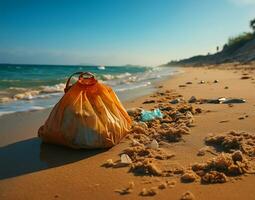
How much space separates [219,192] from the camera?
8.05 ft

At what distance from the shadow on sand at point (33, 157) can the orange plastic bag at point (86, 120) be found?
0.09 metres

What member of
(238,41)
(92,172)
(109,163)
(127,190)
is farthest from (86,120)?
(238,41)

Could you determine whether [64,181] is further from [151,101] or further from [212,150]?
[151,101]

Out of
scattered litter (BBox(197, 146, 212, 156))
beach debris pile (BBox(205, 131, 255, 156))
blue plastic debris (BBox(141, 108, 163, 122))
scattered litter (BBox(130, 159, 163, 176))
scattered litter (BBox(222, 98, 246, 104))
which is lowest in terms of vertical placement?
scattered litter (BBox(130, 159, 163, 176))

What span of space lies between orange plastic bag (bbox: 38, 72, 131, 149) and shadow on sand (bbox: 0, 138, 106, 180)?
3.5 inches

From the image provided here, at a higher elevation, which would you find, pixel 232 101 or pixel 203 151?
pixel 232 101

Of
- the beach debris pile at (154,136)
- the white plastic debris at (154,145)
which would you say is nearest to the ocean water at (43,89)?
the beach debris pile at (154,136)

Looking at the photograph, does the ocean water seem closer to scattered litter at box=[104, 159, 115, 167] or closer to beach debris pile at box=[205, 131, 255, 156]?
scattered litter at box=[104, 159, 115, 167]

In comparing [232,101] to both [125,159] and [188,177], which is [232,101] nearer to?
[125,159]

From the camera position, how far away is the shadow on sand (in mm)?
3189

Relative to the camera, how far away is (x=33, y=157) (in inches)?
140

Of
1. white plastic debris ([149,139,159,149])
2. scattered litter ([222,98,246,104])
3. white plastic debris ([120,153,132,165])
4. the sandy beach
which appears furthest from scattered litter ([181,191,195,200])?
scattered litter ([222,98,246,104])

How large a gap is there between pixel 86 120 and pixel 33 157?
682mm

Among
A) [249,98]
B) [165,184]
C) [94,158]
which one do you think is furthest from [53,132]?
[249,98]
